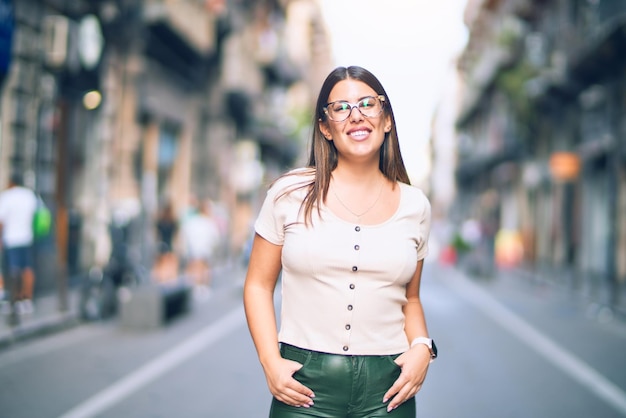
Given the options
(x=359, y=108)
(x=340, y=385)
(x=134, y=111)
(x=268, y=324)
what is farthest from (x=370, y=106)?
(x=134, y=111)

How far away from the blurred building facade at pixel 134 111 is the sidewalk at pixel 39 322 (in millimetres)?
783

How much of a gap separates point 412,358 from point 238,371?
18.4 feet

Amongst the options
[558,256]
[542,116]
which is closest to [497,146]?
[542,116]

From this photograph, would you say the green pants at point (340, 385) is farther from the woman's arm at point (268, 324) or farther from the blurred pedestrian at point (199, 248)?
the blurred pedestrian at point (199, 248)

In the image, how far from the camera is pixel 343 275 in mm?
2262

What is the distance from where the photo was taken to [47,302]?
41.5ft

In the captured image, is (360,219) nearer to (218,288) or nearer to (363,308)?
(363,308)

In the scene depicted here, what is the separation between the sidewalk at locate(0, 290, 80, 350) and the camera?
9.00m

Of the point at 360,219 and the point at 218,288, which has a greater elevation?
the point at 360,219

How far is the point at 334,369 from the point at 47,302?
36.8 feet

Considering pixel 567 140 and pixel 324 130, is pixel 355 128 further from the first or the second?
pixel 567 140

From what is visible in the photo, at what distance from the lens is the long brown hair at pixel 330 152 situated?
233 centimetres

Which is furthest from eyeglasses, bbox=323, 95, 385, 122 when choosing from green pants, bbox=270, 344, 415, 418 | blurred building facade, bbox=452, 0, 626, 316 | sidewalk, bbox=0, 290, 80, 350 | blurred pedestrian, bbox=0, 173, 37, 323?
blurred building facade, bbox=452, 0, 626, 316

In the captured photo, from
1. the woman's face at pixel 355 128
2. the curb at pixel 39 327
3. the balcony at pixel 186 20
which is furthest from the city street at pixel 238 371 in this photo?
the balcony at pixel 186 20
